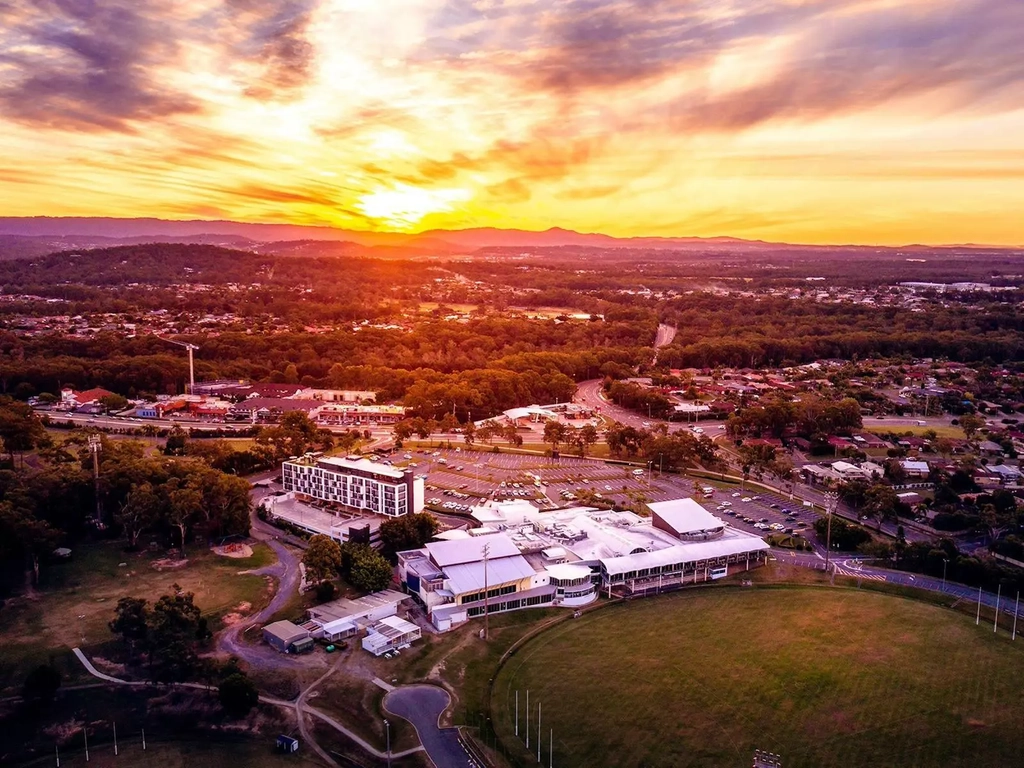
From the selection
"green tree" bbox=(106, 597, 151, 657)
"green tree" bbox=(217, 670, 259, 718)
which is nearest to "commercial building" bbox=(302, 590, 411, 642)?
"green tree" bbox=(217, 670, 259, 718)

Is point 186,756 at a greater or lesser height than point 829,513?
lesser

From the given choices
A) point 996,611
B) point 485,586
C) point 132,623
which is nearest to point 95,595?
point 132,623

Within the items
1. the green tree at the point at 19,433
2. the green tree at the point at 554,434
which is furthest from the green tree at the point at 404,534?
the green tree at the point at 19,433

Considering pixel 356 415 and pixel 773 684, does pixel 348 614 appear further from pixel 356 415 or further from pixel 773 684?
pixel 356 415

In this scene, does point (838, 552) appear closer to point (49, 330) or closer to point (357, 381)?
point (357, 381)

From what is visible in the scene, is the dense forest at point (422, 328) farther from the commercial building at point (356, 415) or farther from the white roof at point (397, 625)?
the white roof at point (397, 625)

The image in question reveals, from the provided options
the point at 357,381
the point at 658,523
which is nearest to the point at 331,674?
the point at 658,523
